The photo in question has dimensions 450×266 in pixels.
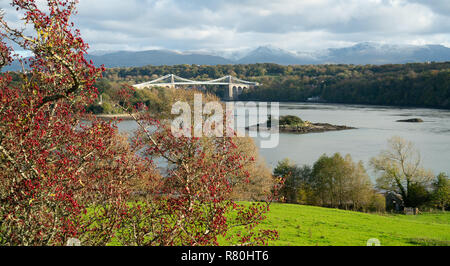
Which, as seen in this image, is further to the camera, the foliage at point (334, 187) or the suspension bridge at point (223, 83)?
the suspension bridge at point (223, 83)

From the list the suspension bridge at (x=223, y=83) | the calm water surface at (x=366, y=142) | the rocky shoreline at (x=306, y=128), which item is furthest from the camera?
the suspension bridge at (x=223, y=83)

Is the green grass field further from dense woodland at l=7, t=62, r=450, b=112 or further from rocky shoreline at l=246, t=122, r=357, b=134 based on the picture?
dense woodland at l=7, t=62, r=450, b=112

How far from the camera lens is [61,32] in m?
2.57

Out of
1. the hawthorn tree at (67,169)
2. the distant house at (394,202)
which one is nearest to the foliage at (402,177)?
the distant house at (394,202)

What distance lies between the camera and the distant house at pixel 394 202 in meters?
18.6

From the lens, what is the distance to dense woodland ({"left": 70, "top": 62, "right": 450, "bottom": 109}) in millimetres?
73438

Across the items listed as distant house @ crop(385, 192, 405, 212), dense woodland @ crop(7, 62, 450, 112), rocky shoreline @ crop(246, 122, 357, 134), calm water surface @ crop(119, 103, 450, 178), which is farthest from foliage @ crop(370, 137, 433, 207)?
dense woodland @ crop(7, 62, 450, 112)

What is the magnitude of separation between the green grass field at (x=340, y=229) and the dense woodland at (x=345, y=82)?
165 feet

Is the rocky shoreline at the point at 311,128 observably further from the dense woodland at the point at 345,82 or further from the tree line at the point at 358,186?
the dense woodland at the point at 345,82

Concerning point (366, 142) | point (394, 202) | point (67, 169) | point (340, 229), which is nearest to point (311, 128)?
point (366, 142)

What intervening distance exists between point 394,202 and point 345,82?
236 feet

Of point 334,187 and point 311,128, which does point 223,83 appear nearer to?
point 311,128

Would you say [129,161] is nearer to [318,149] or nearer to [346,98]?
[318,149]

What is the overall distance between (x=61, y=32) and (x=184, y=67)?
352 feet
